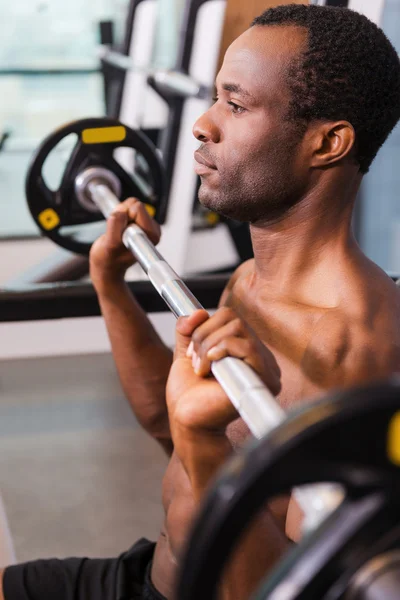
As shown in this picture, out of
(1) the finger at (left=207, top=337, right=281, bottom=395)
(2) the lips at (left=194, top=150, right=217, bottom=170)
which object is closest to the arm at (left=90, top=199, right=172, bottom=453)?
(2) the lips at (left=194, top=150, right=217, bottom=170)

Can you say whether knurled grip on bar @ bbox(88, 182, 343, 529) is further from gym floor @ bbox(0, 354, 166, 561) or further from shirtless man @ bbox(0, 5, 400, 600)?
gym floor @ bbox(0, 354, 166, 561)

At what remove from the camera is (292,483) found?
1.28ft

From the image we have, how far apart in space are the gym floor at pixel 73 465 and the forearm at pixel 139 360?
0.68 m

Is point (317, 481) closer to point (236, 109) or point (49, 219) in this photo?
point (236, 109)

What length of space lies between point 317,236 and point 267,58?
23 cm

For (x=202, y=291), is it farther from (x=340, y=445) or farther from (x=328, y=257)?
(x=340, y=445)

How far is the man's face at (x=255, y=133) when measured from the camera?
37.4 inches

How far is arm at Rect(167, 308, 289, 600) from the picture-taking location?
2.40 feet

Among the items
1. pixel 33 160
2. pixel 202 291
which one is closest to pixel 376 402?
pixel 33 160

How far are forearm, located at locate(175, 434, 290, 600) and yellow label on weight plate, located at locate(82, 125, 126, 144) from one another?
1.21 m

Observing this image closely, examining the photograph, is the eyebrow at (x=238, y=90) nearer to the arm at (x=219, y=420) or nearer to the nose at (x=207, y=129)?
the nose at (x=207, y=129)

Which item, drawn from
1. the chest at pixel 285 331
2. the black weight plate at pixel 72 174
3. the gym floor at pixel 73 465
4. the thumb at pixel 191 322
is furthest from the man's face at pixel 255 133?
the gym floor at pixel 73 465

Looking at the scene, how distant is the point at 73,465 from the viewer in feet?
7.15

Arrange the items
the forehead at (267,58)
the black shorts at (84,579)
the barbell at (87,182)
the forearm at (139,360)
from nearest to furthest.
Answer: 1. the forehead at (267,58)
2. the black shorts at (84,579)
3. the forearm at (139,360)
4. the barbell at (87,182)
